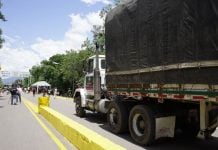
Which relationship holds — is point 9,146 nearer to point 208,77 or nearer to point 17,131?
point 17,131

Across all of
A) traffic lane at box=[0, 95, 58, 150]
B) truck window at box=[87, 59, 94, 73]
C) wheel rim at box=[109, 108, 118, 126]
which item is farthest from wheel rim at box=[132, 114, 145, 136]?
truck window at box=[87, 59, 94, 73]

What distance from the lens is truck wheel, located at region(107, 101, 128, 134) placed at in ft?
38.6

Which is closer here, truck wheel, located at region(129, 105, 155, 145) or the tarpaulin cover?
the tarpaulin cover

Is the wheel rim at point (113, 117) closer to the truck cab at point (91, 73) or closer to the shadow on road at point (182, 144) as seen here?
the shadow on road at point (182, 144)

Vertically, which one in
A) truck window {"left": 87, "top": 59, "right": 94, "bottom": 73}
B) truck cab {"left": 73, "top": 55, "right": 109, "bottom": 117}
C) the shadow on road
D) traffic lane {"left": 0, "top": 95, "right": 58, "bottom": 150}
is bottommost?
the shadow on road

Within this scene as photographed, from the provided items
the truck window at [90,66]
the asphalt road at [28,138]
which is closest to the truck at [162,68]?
the asphalt road at [28,138]

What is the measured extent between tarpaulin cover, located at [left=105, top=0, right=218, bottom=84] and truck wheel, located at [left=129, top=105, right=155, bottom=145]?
0.80 metres

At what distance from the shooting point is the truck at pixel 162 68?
7742 mm

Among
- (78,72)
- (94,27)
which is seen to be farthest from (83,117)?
(78,72)

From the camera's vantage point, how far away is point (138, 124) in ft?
35.2

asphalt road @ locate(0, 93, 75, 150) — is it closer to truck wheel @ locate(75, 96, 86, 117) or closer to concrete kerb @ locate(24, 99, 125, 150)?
concrete kerb @ locate(24, 99, 125, 150)

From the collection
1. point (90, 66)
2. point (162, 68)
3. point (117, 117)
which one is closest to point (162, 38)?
point (162, 68)

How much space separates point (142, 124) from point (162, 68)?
189cm

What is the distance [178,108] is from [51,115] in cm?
644
